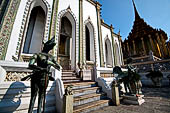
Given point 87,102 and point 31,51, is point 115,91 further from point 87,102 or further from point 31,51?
point 31,51

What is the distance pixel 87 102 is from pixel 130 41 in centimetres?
2481

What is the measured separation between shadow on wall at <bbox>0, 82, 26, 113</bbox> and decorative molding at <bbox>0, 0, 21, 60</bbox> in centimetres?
304

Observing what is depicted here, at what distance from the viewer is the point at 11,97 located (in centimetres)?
222

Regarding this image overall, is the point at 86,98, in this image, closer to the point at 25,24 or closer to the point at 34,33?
the point at 25,24

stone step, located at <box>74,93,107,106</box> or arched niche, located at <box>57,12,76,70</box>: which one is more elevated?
arched niche, located at <box>57,12,76,70</box>

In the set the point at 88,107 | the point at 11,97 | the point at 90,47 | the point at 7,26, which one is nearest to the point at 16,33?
the point at 7,26

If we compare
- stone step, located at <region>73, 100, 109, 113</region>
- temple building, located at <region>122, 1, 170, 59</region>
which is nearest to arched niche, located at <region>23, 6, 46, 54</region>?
stone step, located at <region>73, 100, 109, 113</region>

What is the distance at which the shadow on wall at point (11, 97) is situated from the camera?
6.71ft

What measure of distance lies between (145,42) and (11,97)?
26308 mm

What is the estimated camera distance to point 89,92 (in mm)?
3570

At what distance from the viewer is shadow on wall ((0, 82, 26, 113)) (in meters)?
2.05

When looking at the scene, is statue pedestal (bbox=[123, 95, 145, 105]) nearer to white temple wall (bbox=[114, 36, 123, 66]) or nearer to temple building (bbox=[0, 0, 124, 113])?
temple building (bbox=[0, 0, 124, 113])

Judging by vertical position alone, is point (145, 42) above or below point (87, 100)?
above

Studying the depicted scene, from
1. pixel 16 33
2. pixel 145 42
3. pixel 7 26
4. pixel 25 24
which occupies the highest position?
pixel 145 42
